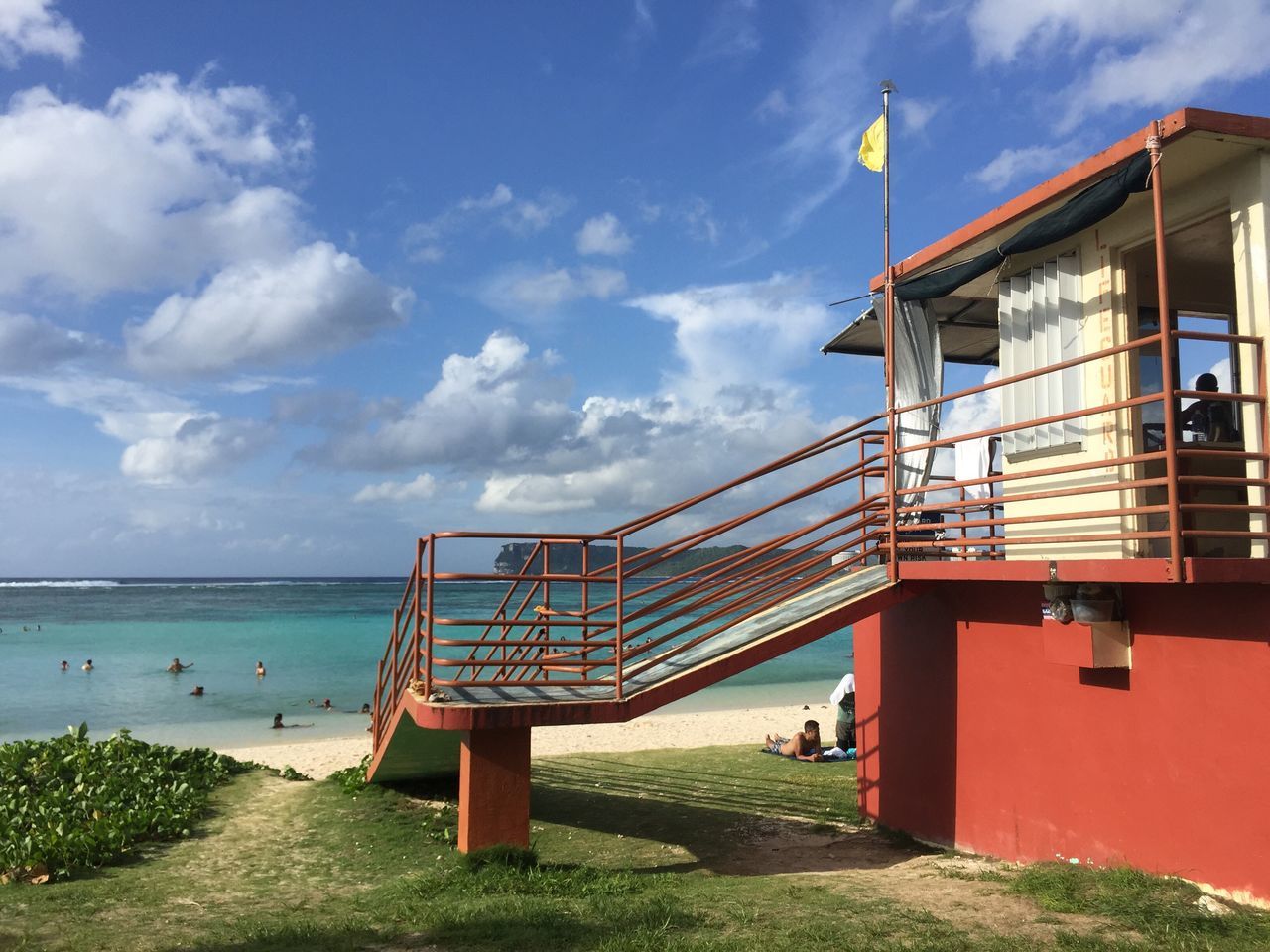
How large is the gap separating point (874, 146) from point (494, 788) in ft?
26.0

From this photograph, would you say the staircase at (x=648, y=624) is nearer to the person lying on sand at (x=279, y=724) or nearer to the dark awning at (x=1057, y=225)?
the dark awning at (x=1057, y=225)

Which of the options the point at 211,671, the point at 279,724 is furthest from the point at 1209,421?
the point at 211,671

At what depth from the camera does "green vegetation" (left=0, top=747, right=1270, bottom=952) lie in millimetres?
5195

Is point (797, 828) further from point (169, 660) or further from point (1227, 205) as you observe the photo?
point (169, 660)

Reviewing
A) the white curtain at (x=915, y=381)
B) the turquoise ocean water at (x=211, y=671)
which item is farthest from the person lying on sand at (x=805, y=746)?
Answer: the turquoise ocean water at (x=211, y=671)

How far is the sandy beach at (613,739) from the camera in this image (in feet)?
59.8

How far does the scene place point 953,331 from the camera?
34.8ft

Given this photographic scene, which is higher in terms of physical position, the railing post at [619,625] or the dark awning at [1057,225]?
the dark awning at [1057,225]

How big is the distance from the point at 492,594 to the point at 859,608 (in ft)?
312

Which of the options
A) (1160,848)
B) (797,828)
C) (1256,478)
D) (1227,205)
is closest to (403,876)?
(797,828)

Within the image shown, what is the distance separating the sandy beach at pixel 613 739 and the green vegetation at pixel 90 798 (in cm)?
547

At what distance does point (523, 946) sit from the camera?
505 centimetres

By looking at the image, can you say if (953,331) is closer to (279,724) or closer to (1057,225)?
(1057,225)

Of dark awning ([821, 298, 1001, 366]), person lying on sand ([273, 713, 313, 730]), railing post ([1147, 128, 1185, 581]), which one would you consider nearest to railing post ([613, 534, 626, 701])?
railing post ([1147, 128, 1185, 581])
